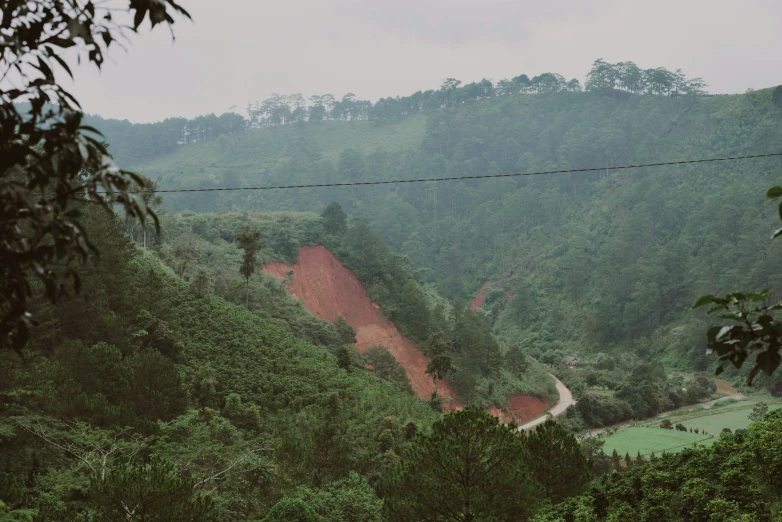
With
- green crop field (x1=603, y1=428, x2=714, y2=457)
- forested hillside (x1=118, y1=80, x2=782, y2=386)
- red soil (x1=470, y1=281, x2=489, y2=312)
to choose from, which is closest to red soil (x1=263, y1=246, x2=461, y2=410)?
green crop field (x1=603, y1=428, x2=714, y2=457)

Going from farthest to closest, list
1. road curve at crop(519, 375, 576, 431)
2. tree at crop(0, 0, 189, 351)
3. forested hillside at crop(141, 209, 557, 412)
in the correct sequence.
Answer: road curve at crop(519, 375, 576, 431), forested hillside at crop(141, 209, 557, 412), tree at crop(0, 0, 189, 351)

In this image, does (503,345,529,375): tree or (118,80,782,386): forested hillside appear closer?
(503,345,529,375): tree

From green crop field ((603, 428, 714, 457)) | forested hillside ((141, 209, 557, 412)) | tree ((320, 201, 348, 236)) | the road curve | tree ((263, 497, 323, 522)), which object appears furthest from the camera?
tree ((320, 201, 348, 236))

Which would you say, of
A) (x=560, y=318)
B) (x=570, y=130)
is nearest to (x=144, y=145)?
(x=570, y=130)

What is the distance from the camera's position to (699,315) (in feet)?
167

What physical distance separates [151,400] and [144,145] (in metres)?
98.2

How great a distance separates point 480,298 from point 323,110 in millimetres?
54642

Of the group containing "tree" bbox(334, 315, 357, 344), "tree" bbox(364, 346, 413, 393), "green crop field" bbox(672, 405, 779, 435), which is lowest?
"green crop field" bbox(672, 405, 779, 435)

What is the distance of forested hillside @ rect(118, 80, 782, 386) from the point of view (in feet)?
180

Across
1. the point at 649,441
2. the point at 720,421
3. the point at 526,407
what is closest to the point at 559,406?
the point at 526,407

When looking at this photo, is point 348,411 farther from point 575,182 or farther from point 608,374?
point 575,182

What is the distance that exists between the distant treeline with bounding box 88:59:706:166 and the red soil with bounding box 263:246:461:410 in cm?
6377

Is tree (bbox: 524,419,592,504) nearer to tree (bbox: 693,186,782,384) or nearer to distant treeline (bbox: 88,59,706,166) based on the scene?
tree (bbox: 693,186,782,384)

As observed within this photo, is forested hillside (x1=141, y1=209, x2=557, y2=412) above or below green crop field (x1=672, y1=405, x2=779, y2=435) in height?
above
